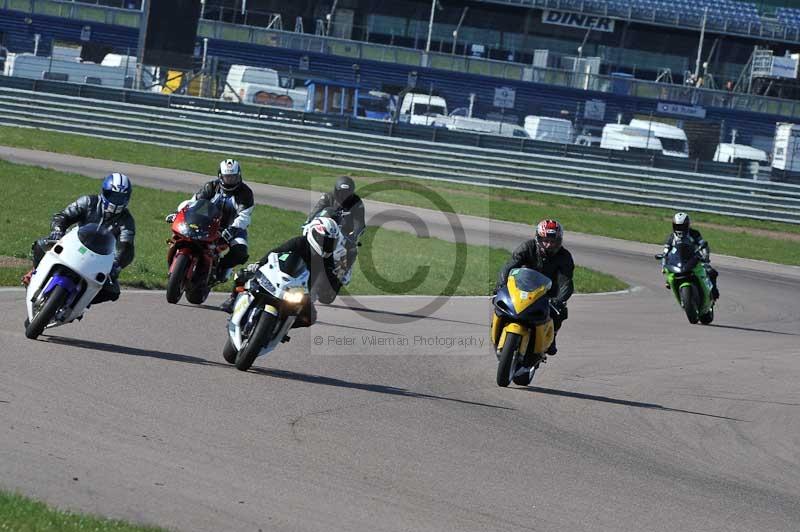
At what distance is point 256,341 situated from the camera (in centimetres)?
959

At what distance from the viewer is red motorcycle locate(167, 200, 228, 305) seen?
13.0 meters

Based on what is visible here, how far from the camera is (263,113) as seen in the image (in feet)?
124

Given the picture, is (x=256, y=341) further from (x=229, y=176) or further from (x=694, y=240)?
(x=694, y=240)

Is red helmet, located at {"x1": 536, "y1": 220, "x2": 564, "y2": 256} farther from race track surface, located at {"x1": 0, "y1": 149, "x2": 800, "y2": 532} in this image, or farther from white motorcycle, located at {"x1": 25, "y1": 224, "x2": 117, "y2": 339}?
white motorcycle, located at {"x1": 25, "y1": 224, "x2": 117, "y2": 339}

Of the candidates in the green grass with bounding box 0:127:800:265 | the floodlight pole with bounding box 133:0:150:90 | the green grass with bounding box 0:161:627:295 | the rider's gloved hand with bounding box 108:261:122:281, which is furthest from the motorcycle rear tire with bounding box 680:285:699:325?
the floodlight pole with bounding box 133:0:150:90

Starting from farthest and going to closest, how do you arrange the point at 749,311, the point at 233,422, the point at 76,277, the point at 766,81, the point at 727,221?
1. the point at 766,81
2. the point at 727,221
3. the point at 749,311
4. the point at 76,277
5. the point at 233,422

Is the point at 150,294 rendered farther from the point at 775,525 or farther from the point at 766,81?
the point at 766,81

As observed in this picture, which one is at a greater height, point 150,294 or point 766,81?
point 766,81

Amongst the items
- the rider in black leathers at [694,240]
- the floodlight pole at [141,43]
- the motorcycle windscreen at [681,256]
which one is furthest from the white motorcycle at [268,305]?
the floodlight pole at [141,43]

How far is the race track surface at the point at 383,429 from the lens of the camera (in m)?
6.27

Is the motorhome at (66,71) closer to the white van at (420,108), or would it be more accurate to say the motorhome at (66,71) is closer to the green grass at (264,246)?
the white van at (420,108)

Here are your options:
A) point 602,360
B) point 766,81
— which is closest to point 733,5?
point 766,81

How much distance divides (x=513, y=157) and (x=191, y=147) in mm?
9799

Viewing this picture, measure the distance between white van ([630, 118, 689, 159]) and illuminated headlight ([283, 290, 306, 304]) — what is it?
34.5 m
